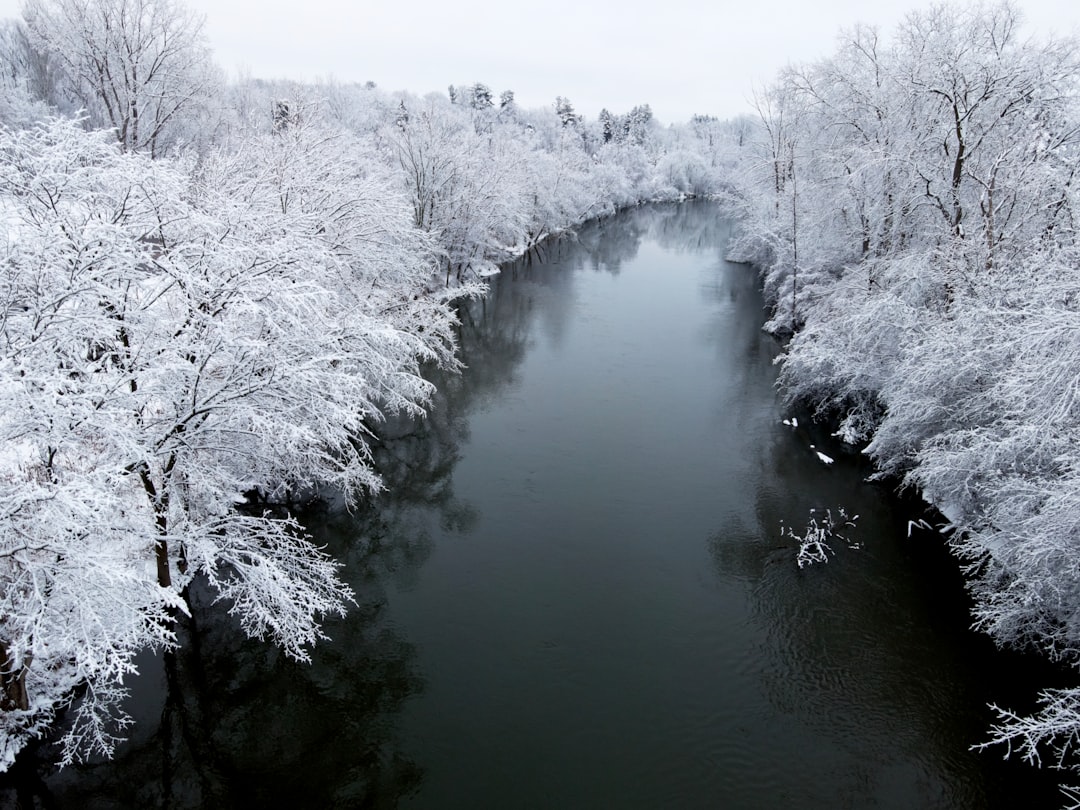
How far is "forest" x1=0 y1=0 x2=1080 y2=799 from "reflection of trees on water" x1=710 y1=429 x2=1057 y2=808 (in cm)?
71

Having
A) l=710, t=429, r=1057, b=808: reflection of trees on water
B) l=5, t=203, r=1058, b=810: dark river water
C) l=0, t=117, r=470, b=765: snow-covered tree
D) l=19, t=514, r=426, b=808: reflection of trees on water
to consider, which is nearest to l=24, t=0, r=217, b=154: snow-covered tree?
l=0, t=117, r=470, b=765: snow-covered tree

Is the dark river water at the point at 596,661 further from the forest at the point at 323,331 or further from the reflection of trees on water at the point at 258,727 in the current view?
the forest at the point at 323,331

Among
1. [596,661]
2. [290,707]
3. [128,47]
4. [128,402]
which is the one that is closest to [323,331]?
[128,402]

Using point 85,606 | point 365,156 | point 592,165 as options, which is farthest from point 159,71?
point 592,165

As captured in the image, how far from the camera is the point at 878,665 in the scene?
41.0ft

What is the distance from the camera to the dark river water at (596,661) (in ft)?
33.6

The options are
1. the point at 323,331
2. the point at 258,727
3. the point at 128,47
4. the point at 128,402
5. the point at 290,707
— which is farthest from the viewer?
the point at 128,47

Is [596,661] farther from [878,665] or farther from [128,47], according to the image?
[128,47]

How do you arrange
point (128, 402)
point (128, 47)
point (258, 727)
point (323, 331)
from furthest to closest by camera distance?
point (128, 47) → point (323, 331) → point (258, 727) → point (128, 402)

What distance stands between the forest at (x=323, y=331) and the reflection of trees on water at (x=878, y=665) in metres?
0.71

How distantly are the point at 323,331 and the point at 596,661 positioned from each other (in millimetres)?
8491

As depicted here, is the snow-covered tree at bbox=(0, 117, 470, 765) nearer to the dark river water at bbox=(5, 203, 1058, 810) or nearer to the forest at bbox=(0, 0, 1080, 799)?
the forest at bbox=(0, 0, 1080, 799)

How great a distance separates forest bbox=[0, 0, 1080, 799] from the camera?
8.66 m

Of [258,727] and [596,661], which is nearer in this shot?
[258,727]
